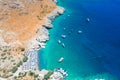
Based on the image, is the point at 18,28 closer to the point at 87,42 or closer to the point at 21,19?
the point at 21,19

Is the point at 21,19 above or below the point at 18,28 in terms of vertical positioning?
above

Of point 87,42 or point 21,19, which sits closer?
point 87,42

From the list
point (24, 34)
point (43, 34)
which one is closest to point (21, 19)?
point (24, 34)

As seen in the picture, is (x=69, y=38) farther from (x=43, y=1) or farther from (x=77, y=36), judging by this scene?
(x=43, y=1)

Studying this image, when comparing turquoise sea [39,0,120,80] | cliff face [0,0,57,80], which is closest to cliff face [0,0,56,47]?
cliff face [0,0,57,80]

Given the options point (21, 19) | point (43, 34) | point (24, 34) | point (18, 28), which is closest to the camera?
point (24, 34)

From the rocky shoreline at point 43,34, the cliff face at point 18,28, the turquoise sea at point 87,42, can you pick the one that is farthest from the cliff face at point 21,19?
the turquoise sea at point 87,42

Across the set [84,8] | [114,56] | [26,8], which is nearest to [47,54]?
[114,56]
